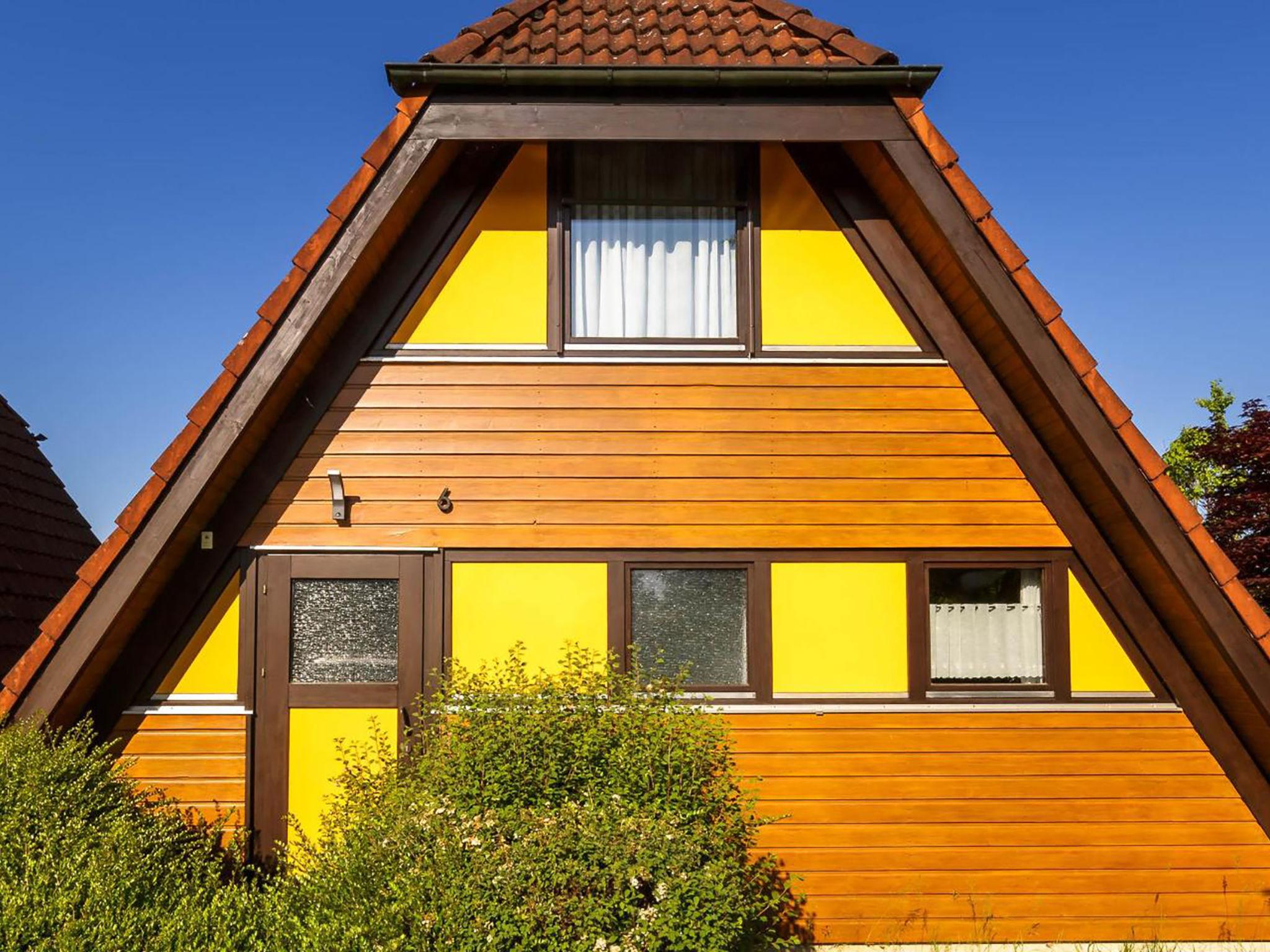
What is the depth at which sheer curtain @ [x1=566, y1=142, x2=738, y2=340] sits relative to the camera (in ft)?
22.0

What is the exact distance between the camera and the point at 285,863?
6195 millimetres

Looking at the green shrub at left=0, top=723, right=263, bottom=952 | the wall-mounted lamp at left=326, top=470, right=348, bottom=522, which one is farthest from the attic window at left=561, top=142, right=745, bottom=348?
the green shrub at left=0, top=723, right=263, bottom=952

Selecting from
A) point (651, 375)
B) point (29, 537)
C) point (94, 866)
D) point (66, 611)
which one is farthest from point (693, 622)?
point (29, 537)

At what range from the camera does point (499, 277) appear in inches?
261

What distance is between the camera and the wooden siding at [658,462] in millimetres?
6453

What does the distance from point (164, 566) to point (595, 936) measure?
368 centimetres

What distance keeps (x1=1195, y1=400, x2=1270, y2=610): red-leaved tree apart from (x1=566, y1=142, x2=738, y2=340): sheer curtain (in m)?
11.3

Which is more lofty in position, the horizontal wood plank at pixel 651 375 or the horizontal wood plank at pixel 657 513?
the horizontal wood plank at pixel 651 375

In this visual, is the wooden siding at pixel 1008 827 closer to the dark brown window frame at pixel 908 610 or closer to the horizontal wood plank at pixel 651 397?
the dark brown window frame at pixel 908 610

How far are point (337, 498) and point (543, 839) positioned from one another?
2811mm

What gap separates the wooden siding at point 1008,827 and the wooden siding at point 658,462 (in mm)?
1334

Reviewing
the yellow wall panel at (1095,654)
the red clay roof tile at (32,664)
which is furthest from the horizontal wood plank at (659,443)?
the red clay roof tile at (32,664)

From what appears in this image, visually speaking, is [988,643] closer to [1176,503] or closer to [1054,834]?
[1054,834]

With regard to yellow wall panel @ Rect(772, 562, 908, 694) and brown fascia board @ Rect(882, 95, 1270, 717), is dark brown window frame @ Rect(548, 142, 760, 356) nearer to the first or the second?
brown fascia board @ Rect(882, 95, 1270, 717)
